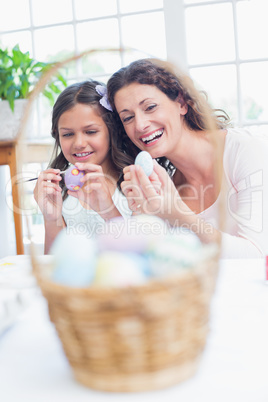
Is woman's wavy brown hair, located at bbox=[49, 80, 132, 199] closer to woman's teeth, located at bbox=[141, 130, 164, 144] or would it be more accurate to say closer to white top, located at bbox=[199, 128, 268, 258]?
woman's teeth, located at bbox=[141, 130, 164, 144]

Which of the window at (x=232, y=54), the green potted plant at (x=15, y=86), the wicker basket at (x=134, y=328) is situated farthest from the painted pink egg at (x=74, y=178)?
the window at (x=232, y=54)

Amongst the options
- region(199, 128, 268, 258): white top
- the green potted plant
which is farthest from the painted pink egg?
the green potted plant

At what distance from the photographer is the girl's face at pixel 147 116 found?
1178 mm

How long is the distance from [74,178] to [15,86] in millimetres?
1354

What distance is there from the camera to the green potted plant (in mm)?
2299

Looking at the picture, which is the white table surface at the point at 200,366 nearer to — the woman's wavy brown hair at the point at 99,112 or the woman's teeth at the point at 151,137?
the woman's teeth at the point at 151,137

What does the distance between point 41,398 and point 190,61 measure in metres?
2.36

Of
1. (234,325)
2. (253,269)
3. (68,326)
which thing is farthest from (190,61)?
(68,326)

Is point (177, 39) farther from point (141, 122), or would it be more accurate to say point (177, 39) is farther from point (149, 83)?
point (141, 122)

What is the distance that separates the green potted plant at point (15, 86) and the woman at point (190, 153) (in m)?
1.12

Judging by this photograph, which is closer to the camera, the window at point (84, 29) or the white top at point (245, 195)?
the white top at point (245, 195)

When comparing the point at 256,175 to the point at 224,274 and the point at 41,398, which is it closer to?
the point at 224,274

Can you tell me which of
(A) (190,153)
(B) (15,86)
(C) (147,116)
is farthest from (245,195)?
(B) (15,86)

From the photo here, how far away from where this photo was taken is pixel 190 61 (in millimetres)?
2492
